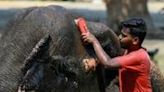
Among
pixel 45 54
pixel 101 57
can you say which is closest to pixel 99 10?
pixel 101 57

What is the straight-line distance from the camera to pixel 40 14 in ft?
18.8

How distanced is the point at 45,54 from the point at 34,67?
0.61ft

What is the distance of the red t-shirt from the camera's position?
582cm

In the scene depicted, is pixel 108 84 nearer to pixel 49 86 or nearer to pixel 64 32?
pixel 64 32

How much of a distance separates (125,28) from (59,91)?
0.89 meters

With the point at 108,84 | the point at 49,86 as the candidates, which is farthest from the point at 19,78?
the point at 108,84

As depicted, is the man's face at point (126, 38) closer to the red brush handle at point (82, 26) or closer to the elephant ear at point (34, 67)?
the red brush handle at point (82, 26)

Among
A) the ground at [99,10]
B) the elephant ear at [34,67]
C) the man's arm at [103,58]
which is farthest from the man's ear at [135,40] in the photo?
the ground at [99,10]

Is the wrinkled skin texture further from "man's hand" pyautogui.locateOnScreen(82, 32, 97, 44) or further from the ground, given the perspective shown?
the ground

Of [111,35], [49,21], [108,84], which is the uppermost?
[49,21]

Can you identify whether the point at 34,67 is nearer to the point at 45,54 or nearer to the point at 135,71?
the point at 45,54

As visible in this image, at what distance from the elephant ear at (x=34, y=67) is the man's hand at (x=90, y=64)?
745 mm

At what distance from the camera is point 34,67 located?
502 cm

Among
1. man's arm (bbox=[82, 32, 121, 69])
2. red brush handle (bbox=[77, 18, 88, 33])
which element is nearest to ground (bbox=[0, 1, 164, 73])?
red brush handle (bbox=[77, 18, 88, 33])
